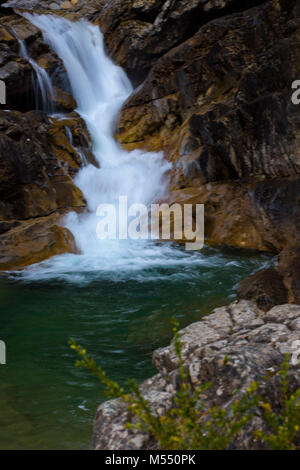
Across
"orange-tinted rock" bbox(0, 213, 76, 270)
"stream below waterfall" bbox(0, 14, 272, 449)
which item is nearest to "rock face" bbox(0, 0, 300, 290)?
"stream below waterfall" bbox(0, 14, 272, 449)

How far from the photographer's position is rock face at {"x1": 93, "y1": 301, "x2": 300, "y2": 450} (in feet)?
8.25

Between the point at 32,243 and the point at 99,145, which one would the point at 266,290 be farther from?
the point at 99,145

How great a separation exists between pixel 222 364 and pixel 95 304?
168 inches

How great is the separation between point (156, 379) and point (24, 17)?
1964 centimetres

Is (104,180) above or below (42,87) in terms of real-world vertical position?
below

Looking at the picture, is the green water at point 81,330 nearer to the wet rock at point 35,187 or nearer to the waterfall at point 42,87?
the wet rock at point 35,187

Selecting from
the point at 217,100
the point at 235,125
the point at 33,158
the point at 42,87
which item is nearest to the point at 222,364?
the point at 235,125

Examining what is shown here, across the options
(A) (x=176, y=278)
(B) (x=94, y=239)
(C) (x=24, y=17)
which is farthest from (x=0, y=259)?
(C) (x=24, y=17)

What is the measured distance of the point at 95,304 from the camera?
683 cm

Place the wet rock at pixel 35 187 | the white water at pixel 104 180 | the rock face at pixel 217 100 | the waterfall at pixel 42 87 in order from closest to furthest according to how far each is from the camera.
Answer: the white water at pixel 104 180 → the wet rock at pixel 35 187 → the rock face at pixel 217 100 → the waterfall at pixel 42 87

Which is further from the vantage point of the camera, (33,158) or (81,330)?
(33,158)

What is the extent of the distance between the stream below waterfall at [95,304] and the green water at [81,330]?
0.01m

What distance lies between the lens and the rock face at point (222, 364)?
8.25ft

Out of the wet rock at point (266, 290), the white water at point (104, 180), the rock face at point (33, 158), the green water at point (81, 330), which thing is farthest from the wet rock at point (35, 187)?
the wet rock at point (266, 290)
